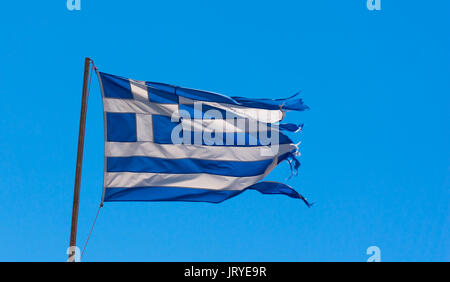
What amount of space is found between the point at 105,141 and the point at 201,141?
248 cm

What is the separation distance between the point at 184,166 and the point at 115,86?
263 centimetres

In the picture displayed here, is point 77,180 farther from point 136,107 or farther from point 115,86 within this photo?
point 115,86

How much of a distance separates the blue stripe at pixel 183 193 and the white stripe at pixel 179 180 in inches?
4.0

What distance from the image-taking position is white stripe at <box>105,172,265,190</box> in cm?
1480

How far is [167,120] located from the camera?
618 inches

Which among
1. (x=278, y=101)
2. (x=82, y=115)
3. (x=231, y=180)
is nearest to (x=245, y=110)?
(x=278, y=101)

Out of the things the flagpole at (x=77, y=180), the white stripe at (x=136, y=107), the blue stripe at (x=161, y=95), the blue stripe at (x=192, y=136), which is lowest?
the flagpole at (x=77, y=180)

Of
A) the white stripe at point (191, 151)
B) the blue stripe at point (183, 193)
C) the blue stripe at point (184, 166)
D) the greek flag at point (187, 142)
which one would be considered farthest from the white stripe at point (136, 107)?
the blue stripe at point (183, 193)

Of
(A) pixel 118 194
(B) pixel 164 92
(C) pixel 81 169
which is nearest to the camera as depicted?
(C) pixel 81 169

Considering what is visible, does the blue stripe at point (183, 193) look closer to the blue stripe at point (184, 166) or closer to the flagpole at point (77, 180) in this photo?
the blue stripe at point (184, 166)

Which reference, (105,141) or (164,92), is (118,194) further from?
(164,92)

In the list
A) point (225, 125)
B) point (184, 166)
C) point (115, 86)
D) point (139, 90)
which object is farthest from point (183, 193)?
point (115, 86)

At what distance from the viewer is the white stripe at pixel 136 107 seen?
15.2 m

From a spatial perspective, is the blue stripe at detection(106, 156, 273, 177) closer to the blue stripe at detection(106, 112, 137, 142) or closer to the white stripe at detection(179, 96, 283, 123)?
the blue stripe at detection(106, 112, 137, 142)
